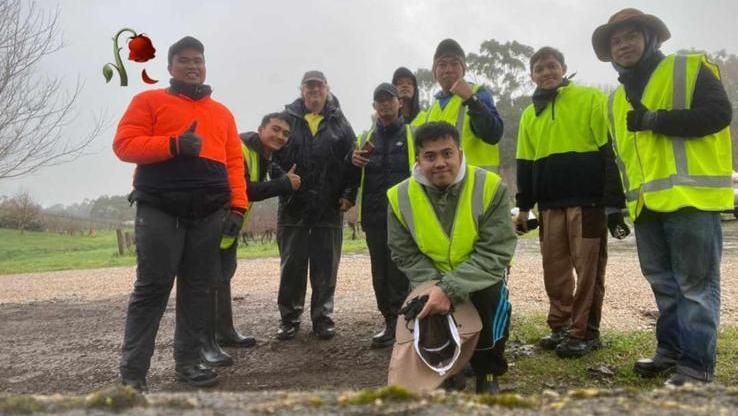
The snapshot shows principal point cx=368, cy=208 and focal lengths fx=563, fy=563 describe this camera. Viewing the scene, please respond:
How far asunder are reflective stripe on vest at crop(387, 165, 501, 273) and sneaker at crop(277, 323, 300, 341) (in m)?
1.97

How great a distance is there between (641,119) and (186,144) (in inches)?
104

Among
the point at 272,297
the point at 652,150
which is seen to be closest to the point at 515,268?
the point at 272,297

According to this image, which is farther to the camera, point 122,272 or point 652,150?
point 122,272

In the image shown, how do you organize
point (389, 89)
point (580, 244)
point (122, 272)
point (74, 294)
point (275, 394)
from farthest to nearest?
1. point (122, 272)
2. point (74, 294)
3. point (389, 89)
4. point (580, 244)
5. point (275, 394)

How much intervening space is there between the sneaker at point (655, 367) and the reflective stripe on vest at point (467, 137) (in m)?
1.65

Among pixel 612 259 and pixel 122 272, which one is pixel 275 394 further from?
pixel 122 272

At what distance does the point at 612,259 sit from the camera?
429 inches

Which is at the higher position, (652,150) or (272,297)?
(652,150)

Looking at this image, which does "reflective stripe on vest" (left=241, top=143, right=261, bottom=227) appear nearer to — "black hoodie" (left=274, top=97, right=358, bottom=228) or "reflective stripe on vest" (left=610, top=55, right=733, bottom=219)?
"black hoodie" (left=274, top=97, right=358, bottom=228)

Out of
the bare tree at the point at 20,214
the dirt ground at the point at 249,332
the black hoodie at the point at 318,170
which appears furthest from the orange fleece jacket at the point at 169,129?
the bare tree at the point at 20,214

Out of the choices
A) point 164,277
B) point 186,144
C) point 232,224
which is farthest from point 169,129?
point 164,277

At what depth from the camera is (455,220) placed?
324 cm

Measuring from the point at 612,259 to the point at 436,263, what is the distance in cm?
877

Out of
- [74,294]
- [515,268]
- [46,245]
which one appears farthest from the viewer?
[46,245]
